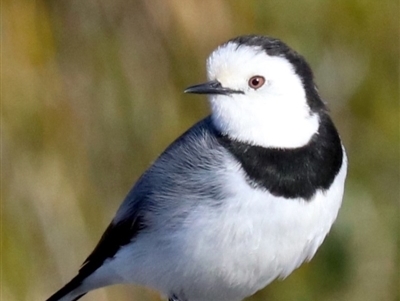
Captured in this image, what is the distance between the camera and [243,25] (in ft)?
17.7

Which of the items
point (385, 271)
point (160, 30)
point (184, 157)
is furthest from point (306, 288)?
point (184, 157)

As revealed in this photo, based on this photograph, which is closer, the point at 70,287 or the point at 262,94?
the point at 262,94

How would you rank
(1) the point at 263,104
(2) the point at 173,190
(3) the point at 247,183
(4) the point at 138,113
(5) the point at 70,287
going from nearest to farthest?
(3) the point at 247,183
(1) the point at 263,104
(2) the point at 173,190
(5) the point at 70,287
(4) the point at 138,113

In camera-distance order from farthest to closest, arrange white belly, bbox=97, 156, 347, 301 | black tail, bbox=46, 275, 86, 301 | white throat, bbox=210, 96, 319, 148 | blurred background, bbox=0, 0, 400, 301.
Result: 1. blurred background, bbox=0, 0, 400, 301
2. black tail, bbox=46, 275, 86, 301
3. white throat, bbox=210, 96, 319, 148
4. white belly, bbox=97, 156, 347, 301

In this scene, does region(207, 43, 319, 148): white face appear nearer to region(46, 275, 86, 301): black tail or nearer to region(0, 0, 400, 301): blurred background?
region(46, 275, 86, 301): black tail

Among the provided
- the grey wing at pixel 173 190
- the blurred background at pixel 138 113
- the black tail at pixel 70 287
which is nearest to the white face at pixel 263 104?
the grey wing at pixel 173 190

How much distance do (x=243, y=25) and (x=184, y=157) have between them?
Answer: 160 cm

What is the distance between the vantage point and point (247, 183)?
3.68 metres

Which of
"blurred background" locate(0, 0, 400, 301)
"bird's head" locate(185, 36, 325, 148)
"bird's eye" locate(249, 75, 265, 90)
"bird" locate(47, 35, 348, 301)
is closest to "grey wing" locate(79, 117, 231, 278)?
"bird" locate(47, 35, 348, 301)

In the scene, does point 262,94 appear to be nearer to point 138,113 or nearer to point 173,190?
point 173,190

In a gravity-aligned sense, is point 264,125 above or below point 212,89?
below

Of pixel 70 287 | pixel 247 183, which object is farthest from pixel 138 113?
pixel 247 183

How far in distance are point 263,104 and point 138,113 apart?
1727 millimetres

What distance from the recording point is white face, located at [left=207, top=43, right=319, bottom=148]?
12.5ft
